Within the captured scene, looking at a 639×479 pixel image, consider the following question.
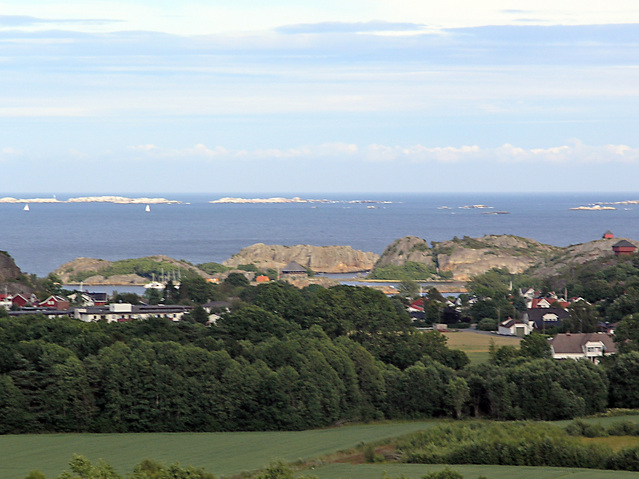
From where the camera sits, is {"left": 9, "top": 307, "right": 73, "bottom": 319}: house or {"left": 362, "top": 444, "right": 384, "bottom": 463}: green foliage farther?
{"left": 9, "top": 307, "right": 73, "bottom": 319}: house

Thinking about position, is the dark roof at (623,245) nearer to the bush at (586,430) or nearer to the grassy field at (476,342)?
the grassy field at (476,342)

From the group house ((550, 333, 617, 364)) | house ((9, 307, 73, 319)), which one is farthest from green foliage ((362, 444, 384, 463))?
house ((9, 307, 73, 319))

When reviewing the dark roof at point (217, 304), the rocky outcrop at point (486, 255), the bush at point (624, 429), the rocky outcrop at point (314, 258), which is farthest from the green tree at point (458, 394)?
the rocky outcrop at point (314, 258)

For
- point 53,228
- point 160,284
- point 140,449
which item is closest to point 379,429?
point 140,449

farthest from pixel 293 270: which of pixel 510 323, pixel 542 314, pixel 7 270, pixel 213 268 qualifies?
pixel 510 323

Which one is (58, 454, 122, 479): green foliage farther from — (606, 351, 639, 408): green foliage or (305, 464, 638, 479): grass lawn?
(606, 351, 639, 408): green foliage

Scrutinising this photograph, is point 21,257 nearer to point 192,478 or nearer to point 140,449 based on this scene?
point 140,449
